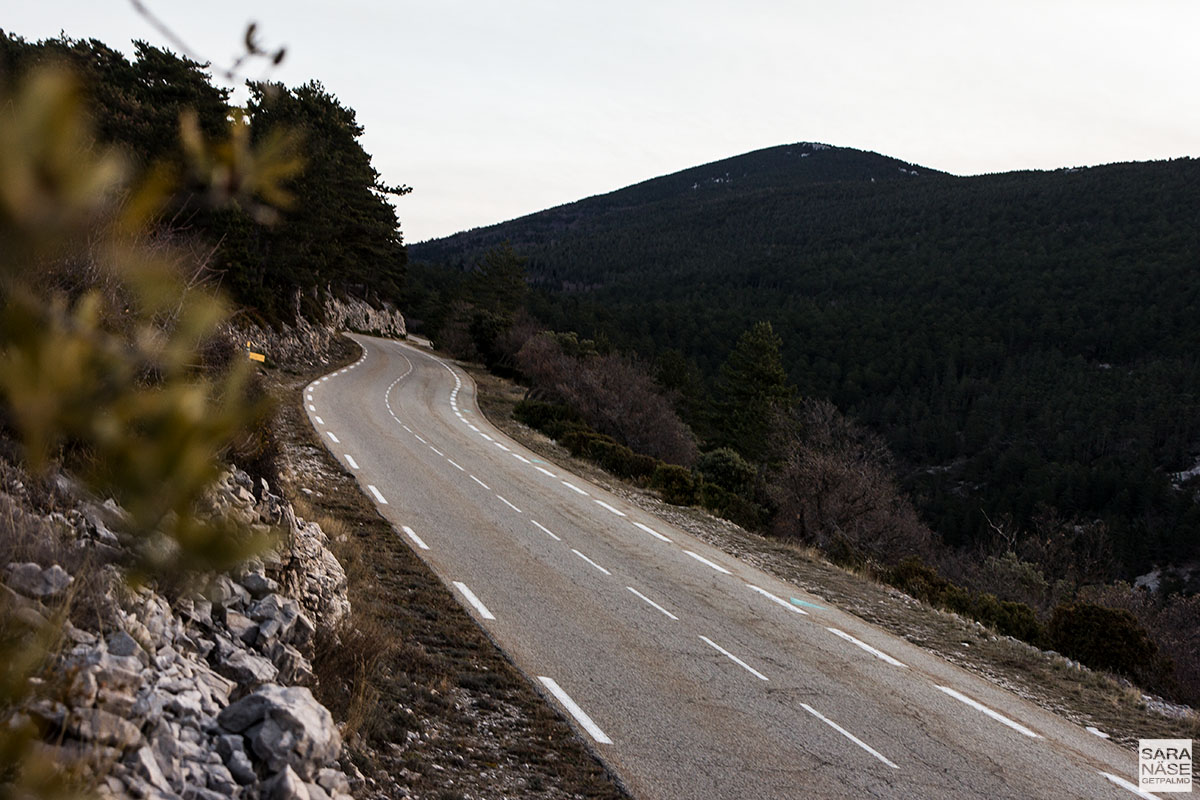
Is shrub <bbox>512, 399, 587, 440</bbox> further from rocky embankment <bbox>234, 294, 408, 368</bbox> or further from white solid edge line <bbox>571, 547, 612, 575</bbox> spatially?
white solid edge line <bbox>571, 547, 612, 575</bbox>

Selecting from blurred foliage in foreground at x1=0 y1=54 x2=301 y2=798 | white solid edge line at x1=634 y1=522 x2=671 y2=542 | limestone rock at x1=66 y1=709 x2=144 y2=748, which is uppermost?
blurred foliage in foreground at x1=0 y1=54 x2=301 y2=798

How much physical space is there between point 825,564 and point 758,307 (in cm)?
13222

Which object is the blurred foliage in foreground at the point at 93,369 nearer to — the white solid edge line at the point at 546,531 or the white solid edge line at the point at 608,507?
the white solid edge line at the point at 546,531

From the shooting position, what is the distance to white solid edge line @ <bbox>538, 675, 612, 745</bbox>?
293 inches

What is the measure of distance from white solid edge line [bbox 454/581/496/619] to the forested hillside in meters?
50.3

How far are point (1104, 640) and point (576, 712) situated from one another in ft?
33.2

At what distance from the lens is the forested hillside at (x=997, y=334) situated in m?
84.6

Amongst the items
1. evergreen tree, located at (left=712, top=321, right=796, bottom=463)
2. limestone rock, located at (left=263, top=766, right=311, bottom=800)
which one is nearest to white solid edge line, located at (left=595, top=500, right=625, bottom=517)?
limestone rock, located at (left=263, top=766, right=311, bottom=800)

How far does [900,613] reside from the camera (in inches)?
545

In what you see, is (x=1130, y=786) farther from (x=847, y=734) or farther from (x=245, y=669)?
(x=245, y=669)

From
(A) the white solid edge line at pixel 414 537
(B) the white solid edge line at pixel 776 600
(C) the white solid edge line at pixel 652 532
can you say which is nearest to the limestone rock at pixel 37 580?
(A) the white solid edge line at pixel 414 537

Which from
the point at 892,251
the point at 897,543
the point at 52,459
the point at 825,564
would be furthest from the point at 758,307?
the point at 52,459

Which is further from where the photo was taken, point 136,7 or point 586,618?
point 586,618

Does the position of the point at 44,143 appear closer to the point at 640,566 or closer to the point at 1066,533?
the point at 640,566
